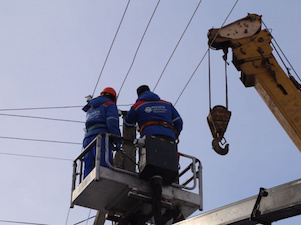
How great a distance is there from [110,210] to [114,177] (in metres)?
0.85

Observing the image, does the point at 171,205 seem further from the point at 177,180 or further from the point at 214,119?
the point at 214,119

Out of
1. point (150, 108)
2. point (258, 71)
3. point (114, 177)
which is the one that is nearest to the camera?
point (114, 177)

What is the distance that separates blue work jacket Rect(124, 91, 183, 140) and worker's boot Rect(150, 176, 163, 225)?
70 centimetres

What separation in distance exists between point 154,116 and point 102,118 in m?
0.86

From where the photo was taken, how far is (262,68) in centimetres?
1081

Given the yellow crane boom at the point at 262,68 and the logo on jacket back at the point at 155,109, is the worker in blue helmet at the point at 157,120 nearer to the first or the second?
the logo on jacket back at the point at 155,109

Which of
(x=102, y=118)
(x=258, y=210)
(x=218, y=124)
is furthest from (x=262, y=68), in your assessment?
(x=258, y=210)

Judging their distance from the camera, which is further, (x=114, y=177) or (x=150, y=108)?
(x=150, y=108)

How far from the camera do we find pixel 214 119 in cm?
1032

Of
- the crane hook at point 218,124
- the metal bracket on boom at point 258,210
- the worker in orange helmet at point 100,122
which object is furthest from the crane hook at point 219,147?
the metal bracket on boom at point 258,210

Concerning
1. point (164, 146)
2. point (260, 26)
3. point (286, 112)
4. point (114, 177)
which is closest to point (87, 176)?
point (114, 177)

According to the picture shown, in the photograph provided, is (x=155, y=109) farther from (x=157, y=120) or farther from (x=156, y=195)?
(x=156, y=195)

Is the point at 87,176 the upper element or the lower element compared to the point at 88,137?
lower

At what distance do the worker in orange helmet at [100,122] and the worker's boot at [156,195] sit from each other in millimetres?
751
